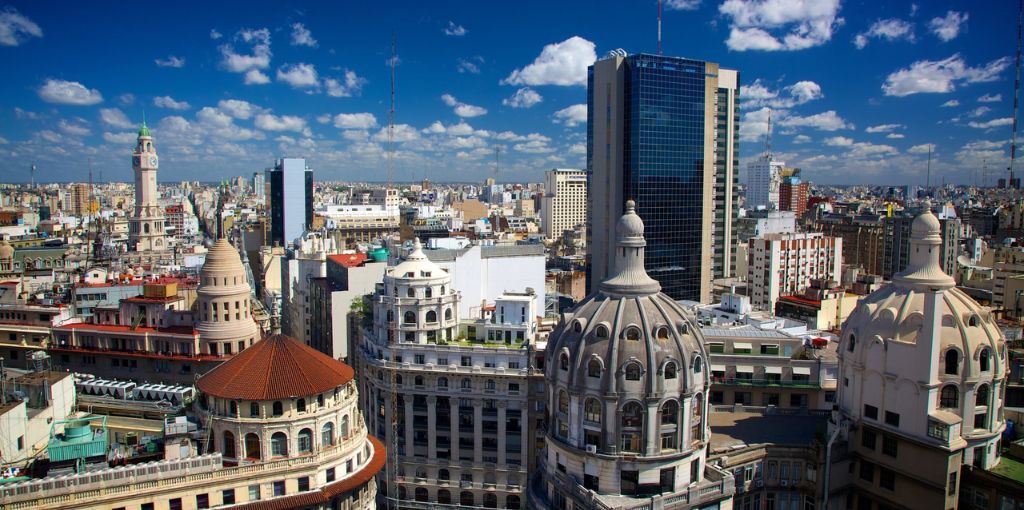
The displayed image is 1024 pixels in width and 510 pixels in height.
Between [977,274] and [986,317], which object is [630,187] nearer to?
[977,274]

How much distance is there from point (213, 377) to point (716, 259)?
126m

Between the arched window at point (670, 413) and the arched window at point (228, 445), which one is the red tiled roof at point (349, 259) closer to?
the arched window at point (228, 445)

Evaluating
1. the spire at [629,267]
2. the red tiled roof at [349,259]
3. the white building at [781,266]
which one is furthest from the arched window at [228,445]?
the white building at [781,266]

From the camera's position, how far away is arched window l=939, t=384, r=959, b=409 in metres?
48.9

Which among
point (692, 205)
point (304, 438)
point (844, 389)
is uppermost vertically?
point (692, 205)

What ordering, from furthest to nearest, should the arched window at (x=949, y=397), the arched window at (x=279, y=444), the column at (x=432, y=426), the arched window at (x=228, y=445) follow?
the column at (x=432, y=426) → the arched window at (x=228, y=445) → the arched window at (x=279, y=444) → the arched window at (x=949, y=397)

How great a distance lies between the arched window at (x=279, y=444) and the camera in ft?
172

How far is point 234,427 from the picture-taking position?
52.0 meters

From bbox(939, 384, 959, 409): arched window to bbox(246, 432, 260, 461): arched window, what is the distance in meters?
47.1

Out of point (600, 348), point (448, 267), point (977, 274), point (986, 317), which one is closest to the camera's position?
point (600, 348)

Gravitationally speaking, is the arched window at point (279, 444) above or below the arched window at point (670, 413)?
below

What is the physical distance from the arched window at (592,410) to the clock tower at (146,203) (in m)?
139

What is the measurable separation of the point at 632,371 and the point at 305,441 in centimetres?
2467

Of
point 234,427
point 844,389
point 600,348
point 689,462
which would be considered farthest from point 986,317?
point 234,427
